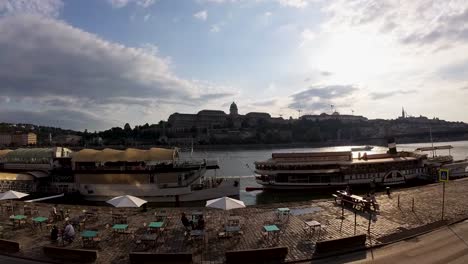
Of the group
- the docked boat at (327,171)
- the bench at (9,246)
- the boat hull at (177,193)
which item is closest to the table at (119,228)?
the bench at (9,246)

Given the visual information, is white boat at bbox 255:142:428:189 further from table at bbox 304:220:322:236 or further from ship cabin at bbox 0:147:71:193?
ship cabin at bbox 0:147:71:193

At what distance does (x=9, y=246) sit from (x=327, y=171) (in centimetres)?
3579

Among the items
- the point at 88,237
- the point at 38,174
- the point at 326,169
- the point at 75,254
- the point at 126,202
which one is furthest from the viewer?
the point at 326,169

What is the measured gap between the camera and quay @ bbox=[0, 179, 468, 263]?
1616 centimetres

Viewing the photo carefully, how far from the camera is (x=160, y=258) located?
1421cm

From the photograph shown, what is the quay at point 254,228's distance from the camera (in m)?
16.2

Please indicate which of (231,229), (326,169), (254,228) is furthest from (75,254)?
(326,169)

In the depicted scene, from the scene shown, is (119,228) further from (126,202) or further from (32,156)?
(32,156)

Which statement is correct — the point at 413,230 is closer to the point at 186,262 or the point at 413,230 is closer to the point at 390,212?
the point at 390,212

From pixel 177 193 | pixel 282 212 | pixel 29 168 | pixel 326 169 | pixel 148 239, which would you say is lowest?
pixel 177 193

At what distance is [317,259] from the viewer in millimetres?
14578

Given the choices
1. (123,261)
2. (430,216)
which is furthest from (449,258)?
(123,261)

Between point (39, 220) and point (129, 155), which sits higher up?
point (129, 155)

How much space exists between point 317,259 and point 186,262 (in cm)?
547
